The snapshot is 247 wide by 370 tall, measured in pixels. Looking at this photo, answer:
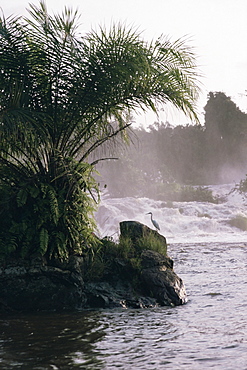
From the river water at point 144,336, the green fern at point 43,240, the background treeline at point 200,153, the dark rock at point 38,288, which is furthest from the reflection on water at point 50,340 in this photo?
the background treeline at point 200,153

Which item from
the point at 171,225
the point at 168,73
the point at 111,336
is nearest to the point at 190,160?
the point at 171,225

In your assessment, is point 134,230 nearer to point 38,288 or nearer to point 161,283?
point 161,283

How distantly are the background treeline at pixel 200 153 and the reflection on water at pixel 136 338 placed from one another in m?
50.6

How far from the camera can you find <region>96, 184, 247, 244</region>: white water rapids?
31970mm

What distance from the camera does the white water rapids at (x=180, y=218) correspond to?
31970 millimetres

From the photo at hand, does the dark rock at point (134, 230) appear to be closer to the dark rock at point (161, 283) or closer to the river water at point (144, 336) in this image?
the dark rock at point (161, 283)

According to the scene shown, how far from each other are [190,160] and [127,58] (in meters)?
58.2

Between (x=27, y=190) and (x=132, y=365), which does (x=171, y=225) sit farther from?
(x=132, y=365)

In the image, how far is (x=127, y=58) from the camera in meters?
10.7

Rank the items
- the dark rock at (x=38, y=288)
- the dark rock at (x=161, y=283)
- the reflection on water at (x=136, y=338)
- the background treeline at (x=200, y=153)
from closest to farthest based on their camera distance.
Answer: the reflection on water at (x=136, y=338) → the dark rock at (x=38, y=288) → the dark rock at (x=161, y=283) → the background treeline at (x=200, y=153)

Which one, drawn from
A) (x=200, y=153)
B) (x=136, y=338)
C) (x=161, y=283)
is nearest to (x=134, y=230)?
(x=161, y=283)

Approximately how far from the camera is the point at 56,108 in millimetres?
10750

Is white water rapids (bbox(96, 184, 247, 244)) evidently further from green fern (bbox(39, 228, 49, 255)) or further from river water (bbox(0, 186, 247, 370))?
green fern (bbox(39, 228, 49, 255))

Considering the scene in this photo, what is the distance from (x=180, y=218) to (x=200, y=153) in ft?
107
